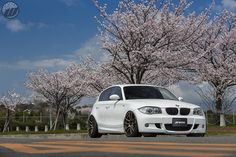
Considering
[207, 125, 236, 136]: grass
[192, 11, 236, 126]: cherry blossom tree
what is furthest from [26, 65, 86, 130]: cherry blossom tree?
[207, 125, 236, 136]: grass

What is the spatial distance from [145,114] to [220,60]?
25801 millimetres

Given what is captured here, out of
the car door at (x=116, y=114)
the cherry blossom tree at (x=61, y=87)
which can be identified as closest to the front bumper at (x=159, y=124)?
the car door at (x=116, y=114)

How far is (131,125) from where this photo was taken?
12.3m

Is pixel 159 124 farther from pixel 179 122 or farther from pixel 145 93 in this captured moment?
pixel 145 93

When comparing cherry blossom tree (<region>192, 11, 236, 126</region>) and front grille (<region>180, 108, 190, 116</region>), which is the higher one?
cherry blossom tree (<region>192, 11, 236, 126</region>)

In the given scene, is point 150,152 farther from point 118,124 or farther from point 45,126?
point 45,126

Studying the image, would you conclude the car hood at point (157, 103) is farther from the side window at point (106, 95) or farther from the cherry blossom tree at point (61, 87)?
the cherry blossom tree at point (61, 87)

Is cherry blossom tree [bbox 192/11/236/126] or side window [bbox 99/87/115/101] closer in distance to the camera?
side window [bbox 99/87/115/101]

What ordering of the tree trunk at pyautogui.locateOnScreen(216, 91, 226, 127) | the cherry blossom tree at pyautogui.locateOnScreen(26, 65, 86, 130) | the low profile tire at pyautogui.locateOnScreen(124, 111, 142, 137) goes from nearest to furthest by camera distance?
the low profile tire at pyautogui.locateOnScreen(124, 111, 142, 137), the tree trunk at pyautogui.locateOnScreen(216, 91, 226, 127), the cherry blossom tree at pyautogui.locateOnScreen(26, 65, 86, 130)

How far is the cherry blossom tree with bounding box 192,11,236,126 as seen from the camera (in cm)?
3588

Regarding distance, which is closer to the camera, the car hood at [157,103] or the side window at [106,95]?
the car hood at [157,103]

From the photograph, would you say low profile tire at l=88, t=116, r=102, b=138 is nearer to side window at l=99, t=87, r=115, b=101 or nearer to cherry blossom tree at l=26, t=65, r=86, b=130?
side window at l=99, t=87, r=115, b=101

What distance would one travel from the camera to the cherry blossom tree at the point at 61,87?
44.4m

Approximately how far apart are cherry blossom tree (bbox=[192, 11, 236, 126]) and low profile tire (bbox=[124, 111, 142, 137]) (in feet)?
76.7
